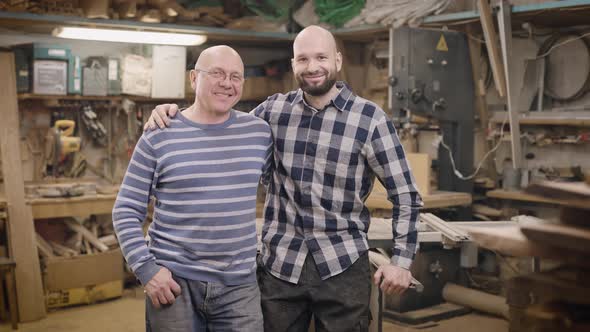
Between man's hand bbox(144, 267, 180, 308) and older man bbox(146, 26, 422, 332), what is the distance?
0.37 metres

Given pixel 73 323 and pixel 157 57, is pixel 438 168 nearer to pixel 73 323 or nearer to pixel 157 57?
pixel 157 57

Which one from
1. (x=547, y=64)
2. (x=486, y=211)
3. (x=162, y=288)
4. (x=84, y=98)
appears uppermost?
(x=547, y=64)

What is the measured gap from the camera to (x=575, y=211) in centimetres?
114

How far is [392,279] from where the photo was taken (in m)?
2.23

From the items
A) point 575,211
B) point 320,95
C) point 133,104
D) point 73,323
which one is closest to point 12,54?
point 133,104

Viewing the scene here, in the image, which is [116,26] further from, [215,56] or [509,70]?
[215,56]

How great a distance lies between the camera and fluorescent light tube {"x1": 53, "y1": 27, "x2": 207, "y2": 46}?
5.14m

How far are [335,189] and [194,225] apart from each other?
1.58ft

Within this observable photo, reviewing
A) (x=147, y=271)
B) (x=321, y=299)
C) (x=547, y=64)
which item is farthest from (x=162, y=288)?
(x=547, y=64)

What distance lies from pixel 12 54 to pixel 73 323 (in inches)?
77.3

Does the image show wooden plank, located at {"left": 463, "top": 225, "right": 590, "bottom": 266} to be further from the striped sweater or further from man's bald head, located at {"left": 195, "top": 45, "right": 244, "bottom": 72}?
man's bald head, located at {"left": 195, "top": 45, "right": 244, "bottom": 72}

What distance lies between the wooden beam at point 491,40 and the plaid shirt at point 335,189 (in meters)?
2.55

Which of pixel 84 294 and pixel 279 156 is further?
pixel 84 294

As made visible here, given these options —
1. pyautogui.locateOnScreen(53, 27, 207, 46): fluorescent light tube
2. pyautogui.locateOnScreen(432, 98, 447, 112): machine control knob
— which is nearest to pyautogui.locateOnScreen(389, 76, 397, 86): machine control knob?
pyautogui.locateOnScreen(432, 98, 447, 112): machine control knob
